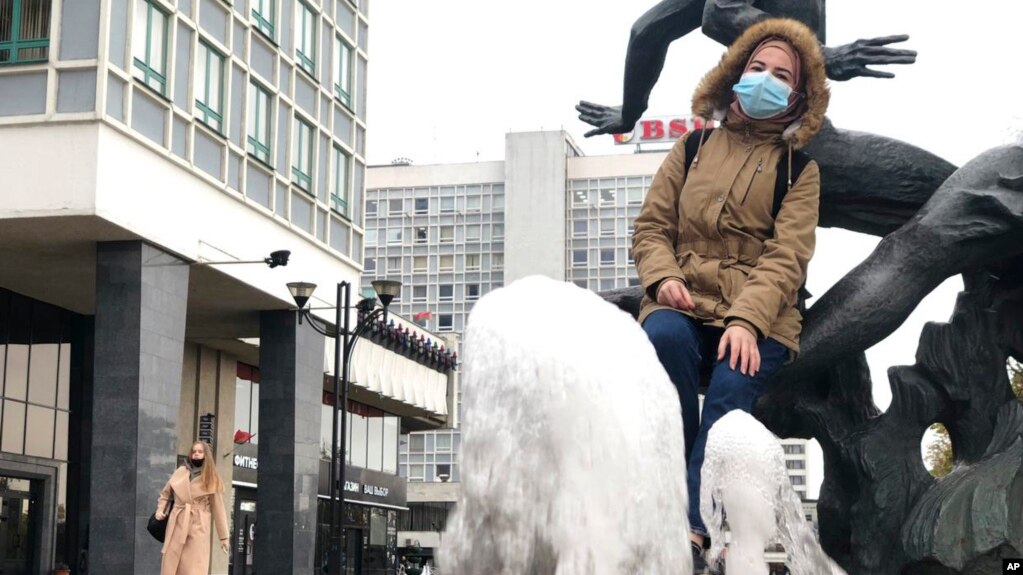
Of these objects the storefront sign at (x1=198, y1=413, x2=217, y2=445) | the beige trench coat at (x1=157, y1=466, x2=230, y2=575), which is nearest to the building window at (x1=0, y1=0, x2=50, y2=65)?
the beige trench coat at (x1=157, y1=466, x2=230, y2=575)

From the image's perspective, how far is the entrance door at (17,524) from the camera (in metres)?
26.3

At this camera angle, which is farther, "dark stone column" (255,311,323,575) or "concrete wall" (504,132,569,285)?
"concrete wall" (504,132,569,285)

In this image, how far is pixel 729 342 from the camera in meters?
5.53

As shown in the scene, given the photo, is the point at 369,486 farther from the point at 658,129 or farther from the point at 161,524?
the point at 658,129

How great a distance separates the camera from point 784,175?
606 centimetres

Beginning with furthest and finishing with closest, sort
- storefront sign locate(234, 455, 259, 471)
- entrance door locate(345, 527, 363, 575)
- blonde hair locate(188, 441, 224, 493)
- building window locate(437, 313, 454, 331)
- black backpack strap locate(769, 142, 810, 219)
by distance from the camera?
building window locate(437, 313, 454, 331), entrance door locate(345, 527, 363, 575), storefront sign locate(234, 455, 259, 471), blonde hair locate(188, 441, 224, 493), black backpack strap locate(769, 142, 810, 219)

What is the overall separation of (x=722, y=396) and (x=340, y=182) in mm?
27735

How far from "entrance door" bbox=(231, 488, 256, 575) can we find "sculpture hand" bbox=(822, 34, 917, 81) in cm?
3175

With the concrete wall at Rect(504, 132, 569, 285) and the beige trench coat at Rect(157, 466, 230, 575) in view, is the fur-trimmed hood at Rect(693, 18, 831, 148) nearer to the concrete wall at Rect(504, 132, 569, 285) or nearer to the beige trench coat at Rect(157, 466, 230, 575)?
the beige trench coat at Rect(157, 466, 230, 575)

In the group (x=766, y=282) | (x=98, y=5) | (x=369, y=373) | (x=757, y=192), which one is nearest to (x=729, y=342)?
(x=766, y=282)

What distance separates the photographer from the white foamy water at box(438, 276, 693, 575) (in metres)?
4.14

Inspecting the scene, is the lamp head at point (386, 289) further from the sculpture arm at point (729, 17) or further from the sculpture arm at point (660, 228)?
the sculpture arm at point (660, 228)

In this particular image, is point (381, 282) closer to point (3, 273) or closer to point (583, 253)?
point (3, 273)

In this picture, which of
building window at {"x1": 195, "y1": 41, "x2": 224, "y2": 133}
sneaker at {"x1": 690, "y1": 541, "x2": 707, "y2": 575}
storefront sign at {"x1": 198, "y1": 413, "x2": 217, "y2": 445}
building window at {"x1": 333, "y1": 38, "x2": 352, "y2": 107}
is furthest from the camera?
storefront sign at {"x1": 198, "y1": 413, "x2": 217, "y2": 445}
